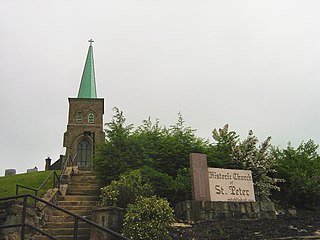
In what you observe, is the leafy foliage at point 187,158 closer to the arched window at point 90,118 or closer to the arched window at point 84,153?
the arched window at point 84,153

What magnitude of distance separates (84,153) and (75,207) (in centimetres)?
2079

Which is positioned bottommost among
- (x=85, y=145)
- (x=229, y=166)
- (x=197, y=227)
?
(x=197, y=227)

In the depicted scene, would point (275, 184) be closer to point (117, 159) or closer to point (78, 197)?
point (117, 159)

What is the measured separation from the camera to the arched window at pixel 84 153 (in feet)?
100

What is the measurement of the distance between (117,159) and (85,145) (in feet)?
64.6

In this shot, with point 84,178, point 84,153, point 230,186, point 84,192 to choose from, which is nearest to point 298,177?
point 230,186

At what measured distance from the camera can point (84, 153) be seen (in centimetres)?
3150

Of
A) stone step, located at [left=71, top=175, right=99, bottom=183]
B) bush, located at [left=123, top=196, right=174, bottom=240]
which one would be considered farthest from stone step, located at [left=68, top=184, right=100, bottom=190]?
bush, located at [left=123, top=196, right=174, bottom=240]

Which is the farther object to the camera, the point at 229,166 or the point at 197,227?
the point at 229,166

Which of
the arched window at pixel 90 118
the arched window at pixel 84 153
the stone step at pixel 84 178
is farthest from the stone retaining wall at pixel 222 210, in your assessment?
the arched window at pixel 90 118

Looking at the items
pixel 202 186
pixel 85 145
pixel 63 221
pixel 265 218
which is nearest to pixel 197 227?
pixel 202 186

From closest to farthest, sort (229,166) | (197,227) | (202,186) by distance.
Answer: (197,227), (202,186), (229,166)

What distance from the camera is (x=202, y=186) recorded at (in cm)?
1069

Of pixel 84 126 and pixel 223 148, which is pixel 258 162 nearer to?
pixel 223 148
